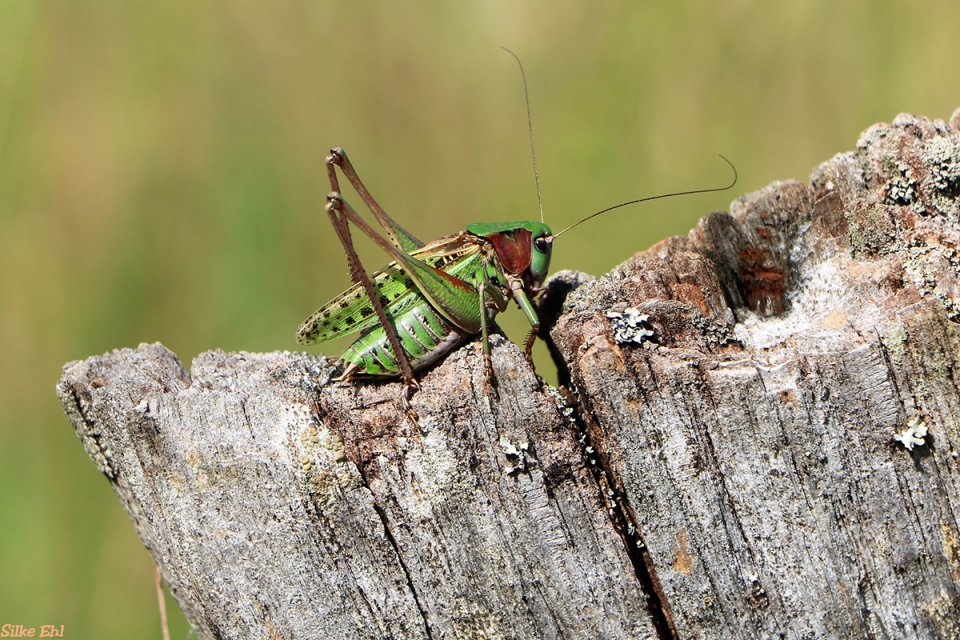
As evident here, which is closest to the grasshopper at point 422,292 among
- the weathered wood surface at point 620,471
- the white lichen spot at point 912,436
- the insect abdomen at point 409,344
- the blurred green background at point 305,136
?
the insect abdomen at point 409,344

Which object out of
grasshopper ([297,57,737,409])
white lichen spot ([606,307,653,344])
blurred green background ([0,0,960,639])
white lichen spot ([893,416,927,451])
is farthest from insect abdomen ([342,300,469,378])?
blurred green background ([0,0,960,639])

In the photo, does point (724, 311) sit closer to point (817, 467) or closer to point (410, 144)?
point (817, 467)

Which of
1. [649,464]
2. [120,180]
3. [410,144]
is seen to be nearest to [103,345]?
[120,180]

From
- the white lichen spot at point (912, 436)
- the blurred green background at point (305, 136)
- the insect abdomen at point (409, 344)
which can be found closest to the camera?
the white lichen spot at point (912, 436)

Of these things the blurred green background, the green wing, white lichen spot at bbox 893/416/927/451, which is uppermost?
the blurred green background

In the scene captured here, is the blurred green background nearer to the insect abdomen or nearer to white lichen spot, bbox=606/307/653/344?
the insect abdomen

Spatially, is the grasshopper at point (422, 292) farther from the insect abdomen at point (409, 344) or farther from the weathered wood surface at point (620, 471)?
the weathered wood surface at point (620, 471)

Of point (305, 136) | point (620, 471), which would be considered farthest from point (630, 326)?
point (305, 136)

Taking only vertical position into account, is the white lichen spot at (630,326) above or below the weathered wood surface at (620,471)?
A: above
